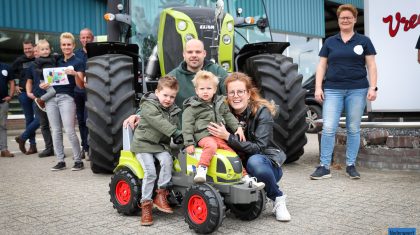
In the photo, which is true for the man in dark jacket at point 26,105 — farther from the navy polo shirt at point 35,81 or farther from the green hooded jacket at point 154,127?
the green hooded jacket at point 154,127

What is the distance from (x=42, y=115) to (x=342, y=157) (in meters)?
4.49

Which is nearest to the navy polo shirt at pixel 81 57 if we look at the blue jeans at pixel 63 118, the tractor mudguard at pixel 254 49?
the blue jeans at pixel 63 118

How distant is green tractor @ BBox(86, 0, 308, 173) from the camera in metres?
5.38

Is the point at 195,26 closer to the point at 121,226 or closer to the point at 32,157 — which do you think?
the point at 121,226

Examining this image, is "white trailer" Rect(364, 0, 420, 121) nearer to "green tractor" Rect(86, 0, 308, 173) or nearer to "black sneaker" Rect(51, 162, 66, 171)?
"green tractor" Rect(86, 0, 308, 173)

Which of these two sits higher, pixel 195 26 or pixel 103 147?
pixel 195 26

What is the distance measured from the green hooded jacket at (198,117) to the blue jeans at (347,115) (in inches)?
79.5

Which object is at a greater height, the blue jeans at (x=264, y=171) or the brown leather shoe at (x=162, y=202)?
the blue jeans at (x=264, y=171)

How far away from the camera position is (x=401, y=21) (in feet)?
22.4

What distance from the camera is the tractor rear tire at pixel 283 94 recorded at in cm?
574

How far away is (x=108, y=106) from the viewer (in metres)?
5.34

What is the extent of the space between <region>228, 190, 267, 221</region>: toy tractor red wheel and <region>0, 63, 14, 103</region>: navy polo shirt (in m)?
5.93

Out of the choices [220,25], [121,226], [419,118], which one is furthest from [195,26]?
[419,118]

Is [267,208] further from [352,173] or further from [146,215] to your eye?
[352,173]
